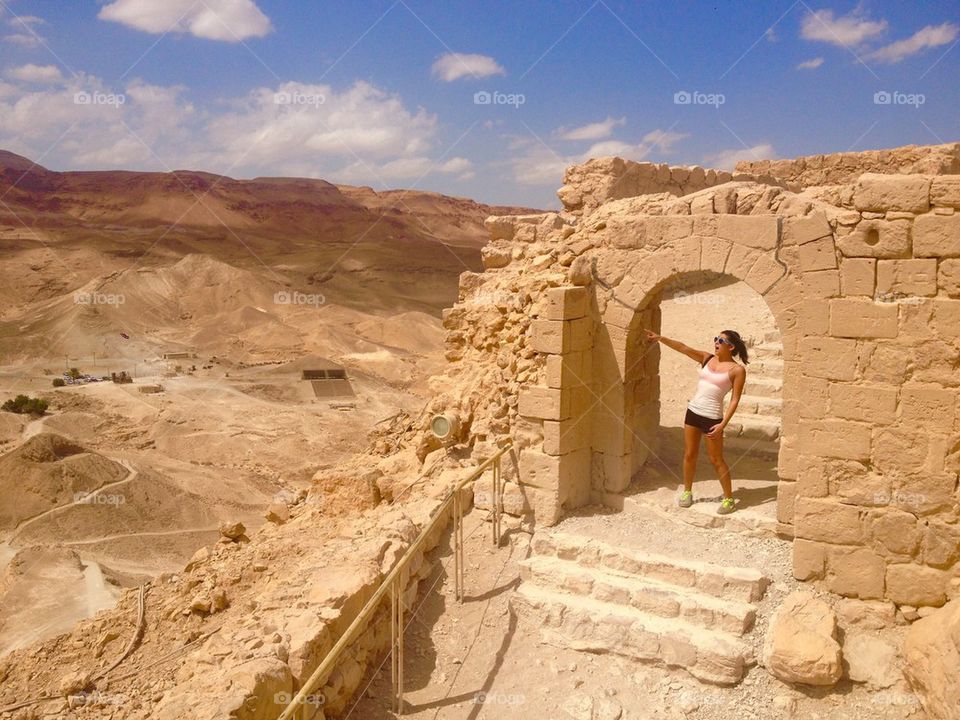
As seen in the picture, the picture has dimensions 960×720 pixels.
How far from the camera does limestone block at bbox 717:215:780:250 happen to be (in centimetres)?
614

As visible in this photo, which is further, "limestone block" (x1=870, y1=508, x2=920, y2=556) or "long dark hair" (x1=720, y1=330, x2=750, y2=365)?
"long dark hair" (x1=720, y1=330, x2=750, y2=365)

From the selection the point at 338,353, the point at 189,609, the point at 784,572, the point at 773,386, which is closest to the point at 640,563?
the point at 784,572

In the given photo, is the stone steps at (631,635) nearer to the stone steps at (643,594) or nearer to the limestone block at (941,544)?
the stone steps at (643,594)

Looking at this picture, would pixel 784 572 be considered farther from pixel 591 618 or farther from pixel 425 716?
pixel 425 716

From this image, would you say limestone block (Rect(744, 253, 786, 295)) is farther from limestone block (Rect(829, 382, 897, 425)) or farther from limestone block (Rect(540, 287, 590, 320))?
limestone block (Rect(540, 287, 590, 320))

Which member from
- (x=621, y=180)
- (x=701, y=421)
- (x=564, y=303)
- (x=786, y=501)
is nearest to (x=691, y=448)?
(x=701, y=421)

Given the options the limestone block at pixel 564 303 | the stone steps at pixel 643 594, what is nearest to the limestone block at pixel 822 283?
the limestone block at pixel 564 303

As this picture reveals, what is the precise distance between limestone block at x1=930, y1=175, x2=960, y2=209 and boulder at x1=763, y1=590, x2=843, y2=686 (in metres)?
3.13

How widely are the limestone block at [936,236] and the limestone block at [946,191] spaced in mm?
108

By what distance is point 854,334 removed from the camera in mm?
5699

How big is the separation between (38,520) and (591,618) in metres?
13.0

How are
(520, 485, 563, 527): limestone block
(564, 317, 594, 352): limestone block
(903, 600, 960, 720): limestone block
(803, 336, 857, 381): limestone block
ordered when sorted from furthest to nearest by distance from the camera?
(520, 485, 563, 527): limestone block
(564, 317, 594, 352): limestone block
(803, 336, 857, 381): limestone block
(903, 600, 960, 720): limestone block

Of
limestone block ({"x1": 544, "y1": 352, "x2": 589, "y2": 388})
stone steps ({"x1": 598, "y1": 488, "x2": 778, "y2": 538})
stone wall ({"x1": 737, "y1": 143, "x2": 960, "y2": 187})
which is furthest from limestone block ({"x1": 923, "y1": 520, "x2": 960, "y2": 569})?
stone wall ({"x1": 737, "y1": 143, "x2": 960, "y2": 187})

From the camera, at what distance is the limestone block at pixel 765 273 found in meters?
6.11
